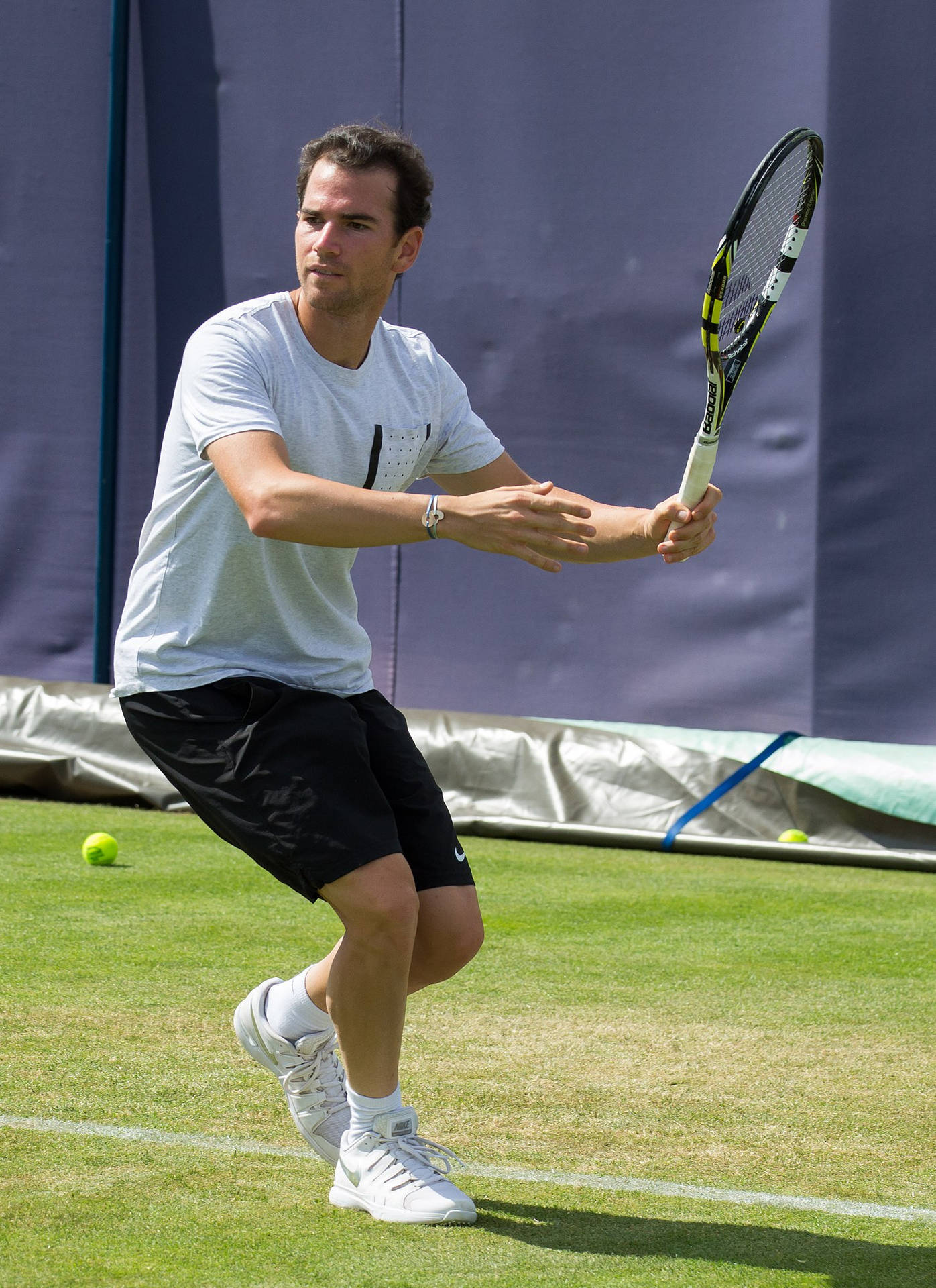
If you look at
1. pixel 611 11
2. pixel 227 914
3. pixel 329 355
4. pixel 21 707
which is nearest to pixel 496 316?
pixel 611 11

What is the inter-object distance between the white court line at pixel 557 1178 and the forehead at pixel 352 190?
162 centimetres

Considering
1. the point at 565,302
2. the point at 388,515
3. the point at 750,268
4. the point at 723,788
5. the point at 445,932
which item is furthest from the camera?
the point at 565,302

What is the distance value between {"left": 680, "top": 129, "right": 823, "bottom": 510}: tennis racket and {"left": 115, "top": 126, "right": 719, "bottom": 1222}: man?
0.13 m

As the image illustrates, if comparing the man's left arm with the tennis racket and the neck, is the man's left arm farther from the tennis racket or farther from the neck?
the neck

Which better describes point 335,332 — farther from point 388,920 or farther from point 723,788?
point 723,788

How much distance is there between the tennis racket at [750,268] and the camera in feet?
10.0

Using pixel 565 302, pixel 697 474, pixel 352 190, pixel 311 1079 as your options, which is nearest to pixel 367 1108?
pixel 311 1079

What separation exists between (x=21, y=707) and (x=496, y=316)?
2835 millimetres

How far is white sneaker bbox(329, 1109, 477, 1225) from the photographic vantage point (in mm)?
2678

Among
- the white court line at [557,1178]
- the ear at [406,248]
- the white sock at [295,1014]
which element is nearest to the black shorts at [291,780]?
the white sock at [295,1014]

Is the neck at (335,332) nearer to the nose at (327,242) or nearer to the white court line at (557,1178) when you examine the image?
the nose at (327,242)

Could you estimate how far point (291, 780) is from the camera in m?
2.71

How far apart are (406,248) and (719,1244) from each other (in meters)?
1.73

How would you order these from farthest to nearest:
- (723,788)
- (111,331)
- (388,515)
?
(111,331) → (723,788) → (388,515)
